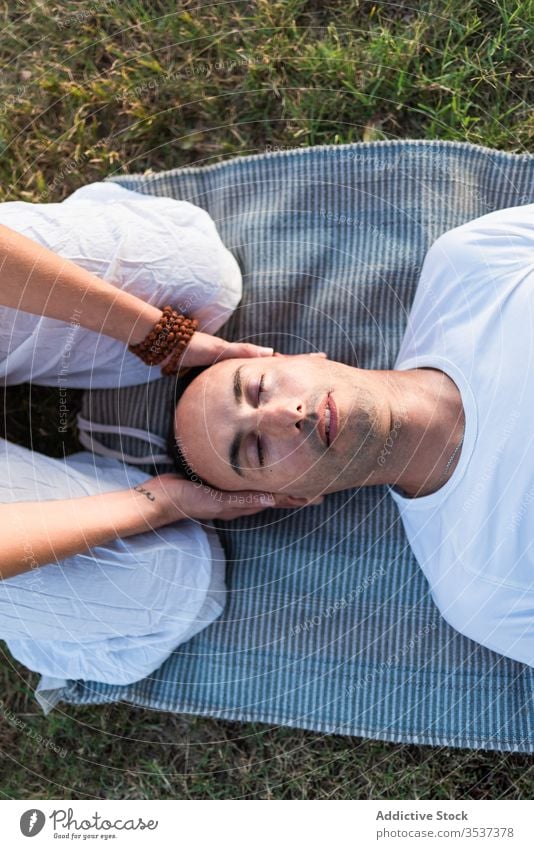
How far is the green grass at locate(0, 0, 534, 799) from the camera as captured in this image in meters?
1.39

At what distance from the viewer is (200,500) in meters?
1.30

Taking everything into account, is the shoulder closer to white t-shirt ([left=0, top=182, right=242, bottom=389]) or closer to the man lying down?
the man lying down

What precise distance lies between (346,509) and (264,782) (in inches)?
21.3

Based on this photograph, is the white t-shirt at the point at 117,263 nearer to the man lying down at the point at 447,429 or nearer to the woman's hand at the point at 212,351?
the woman's hand at the point at 212,351

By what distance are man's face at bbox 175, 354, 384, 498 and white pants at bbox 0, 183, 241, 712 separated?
201 millimetres

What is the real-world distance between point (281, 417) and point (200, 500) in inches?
10.7

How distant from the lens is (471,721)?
51.8 inches

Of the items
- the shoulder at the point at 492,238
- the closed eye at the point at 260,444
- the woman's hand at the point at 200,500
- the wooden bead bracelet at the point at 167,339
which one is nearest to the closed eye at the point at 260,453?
the closed eye at the point at 260,444

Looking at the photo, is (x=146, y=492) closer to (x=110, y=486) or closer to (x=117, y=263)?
(x=110, y=486)

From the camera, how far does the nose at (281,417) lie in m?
1.11

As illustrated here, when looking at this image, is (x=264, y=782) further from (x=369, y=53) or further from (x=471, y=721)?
(x=369, y=53)

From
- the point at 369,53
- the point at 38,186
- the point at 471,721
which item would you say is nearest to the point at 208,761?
the point at 471,721

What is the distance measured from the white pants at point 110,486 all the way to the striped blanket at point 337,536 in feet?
0.24

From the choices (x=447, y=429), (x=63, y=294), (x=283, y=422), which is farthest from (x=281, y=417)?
(x=63, y=294)
